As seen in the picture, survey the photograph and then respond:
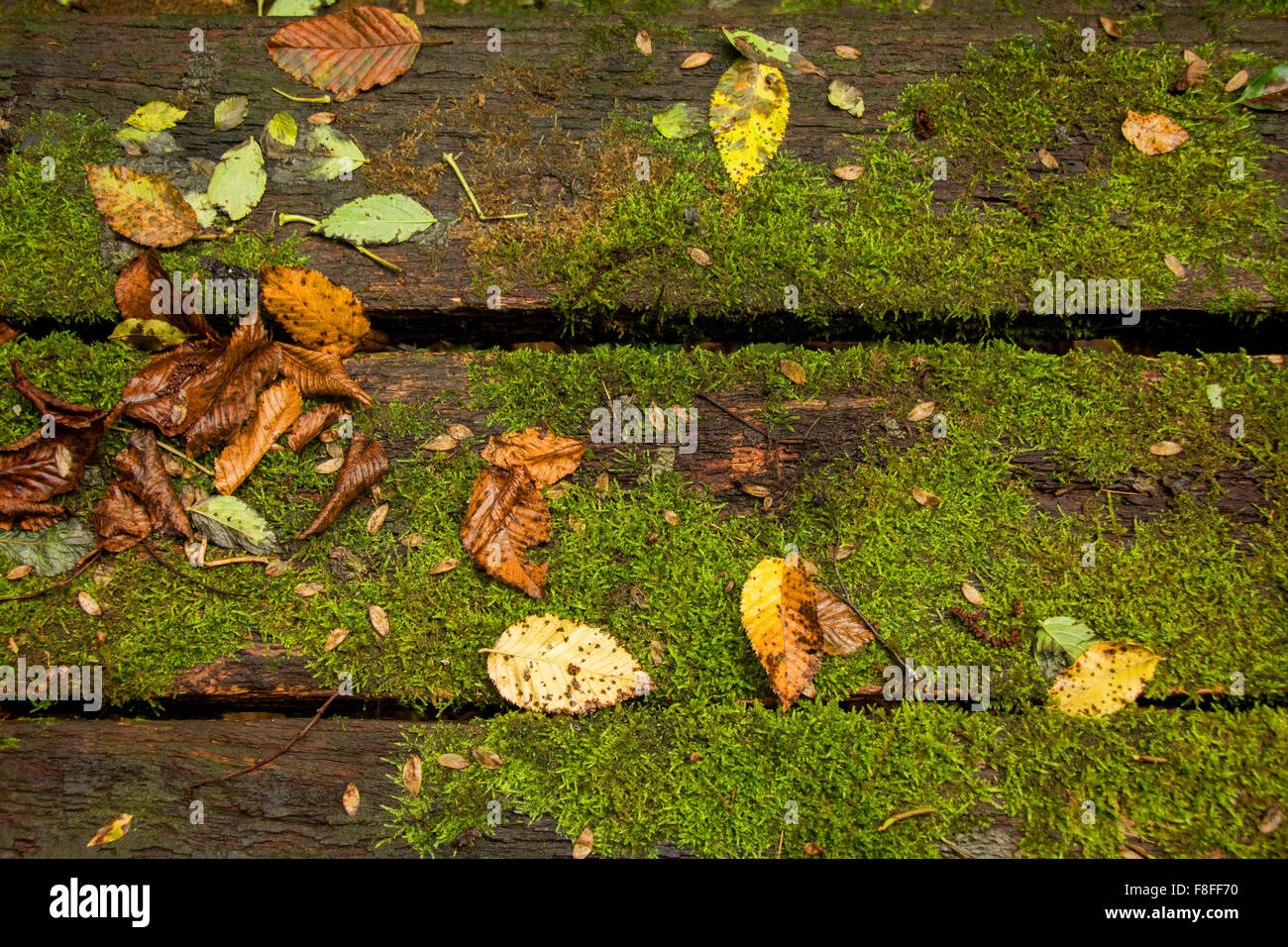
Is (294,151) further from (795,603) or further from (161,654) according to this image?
(795,603)

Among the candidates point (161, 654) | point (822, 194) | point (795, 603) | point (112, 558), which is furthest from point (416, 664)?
point (822, 194)

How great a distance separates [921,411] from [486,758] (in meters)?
1.85

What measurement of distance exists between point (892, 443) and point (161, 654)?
2.55 meters

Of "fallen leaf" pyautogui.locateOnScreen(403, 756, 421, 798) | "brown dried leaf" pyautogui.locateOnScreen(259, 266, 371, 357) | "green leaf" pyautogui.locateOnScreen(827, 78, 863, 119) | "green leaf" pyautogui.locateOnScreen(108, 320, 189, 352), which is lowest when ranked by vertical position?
"fallen leaf" pyautogui.locateOnScreen(403, 756, 421, 798)

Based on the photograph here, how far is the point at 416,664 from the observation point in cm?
231

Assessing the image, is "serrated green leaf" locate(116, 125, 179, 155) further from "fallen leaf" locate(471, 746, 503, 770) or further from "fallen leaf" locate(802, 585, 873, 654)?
"fallen leaf" locate(802, 585, 873, 654)

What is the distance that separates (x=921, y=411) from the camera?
2463 mm

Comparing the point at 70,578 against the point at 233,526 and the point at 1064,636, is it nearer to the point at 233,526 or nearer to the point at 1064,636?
the point at 233,526

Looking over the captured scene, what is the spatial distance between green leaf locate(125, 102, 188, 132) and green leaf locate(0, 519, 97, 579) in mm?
1448

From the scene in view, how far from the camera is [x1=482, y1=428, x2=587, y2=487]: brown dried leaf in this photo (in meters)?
2.37

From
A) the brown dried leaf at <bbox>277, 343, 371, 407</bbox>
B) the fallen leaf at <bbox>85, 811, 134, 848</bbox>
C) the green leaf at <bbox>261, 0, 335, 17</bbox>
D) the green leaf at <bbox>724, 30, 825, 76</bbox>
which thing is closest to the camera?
the fallen leaf at <bbox>85, 811, 134, 848</bbox>

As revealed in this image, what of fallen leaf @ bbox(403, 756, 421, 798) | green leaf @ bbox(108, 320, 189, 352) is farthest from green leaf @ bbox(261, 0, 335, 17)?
fallen leaf @ bbox(403, 756, 421, 798)

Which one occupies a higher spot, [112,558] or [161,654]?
[112,558]

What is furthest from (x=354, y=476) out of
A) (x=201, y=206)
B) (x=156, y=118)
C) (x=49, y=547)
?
A: (x=156, y=118)
